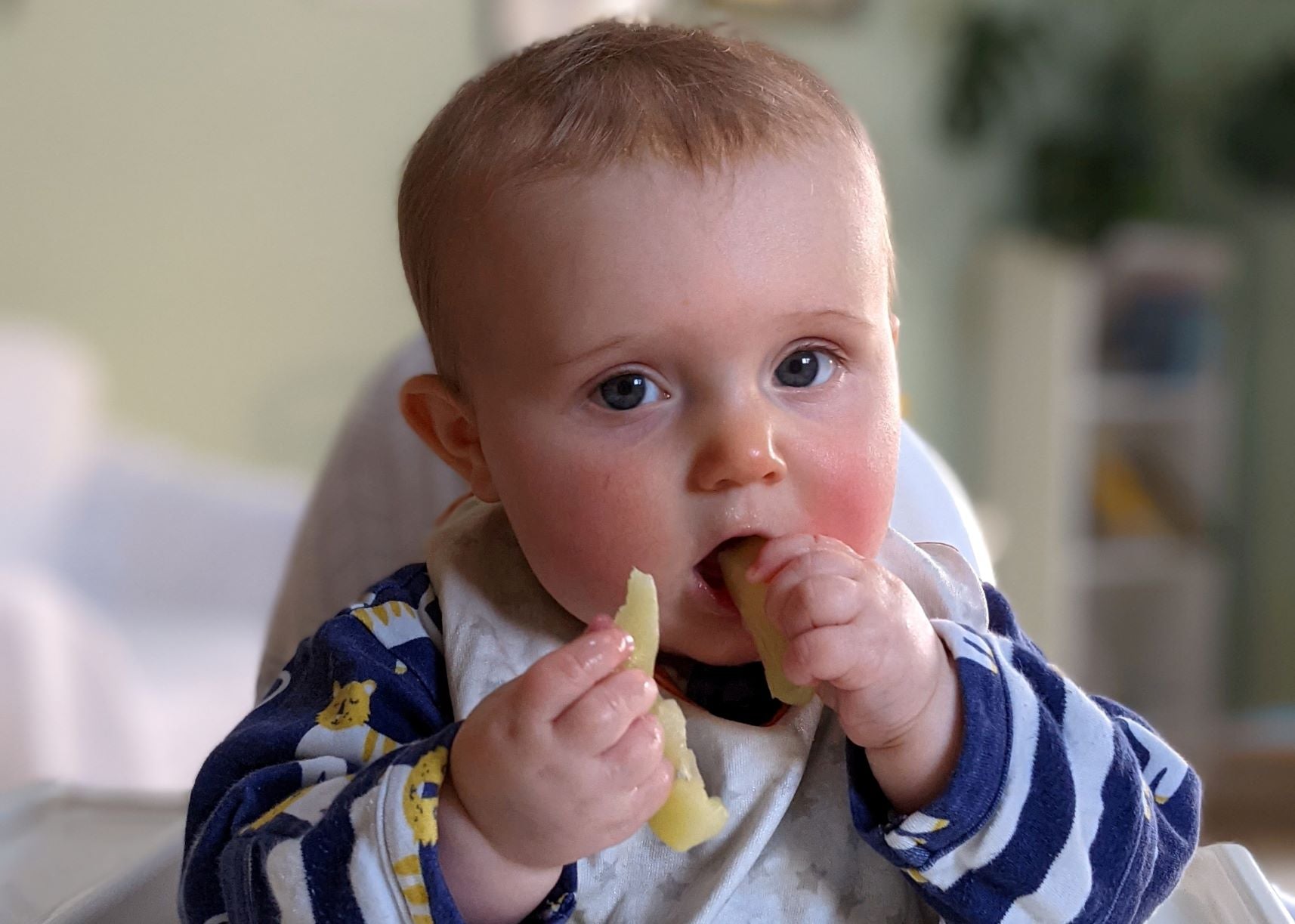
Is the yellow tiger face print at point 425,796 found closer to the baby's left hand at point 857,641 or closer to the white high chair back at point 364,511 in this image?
the baby's left hand at point 857,641

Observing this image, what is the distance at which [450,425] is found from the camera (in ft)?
2.65

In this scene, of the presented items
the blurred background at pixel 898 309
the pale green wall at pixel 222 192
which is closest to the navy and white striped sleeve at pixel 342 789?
the blurred background at pixel 898 309

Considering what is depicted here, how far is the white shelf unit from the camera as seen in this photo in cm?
334

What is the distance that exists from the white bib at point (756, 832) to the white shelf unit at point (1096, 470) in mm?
2734

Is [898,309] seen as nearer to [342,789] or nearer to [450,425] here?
[450,425]

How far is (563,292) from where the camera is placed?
2.21ft

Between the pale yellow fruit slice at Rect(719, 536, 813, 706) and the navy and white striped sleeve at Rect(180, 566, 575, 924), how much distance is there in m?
0.14

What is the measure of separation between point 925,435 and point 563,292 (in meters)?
2.93

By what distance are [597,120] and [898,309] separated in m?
1.82

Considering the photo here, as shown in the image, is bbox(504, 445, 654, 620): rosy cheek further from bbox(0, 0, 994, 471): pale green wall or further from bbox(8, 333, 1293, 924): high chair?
bbox(0, 0, 994, 471): pale green wall

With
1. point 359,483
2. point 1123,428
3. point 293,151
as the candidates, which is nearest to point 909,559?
point 359,483

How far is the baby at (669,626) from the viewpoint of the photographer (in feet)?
1.91

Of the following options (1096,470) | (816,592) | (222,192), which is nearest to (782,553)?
(816,592)

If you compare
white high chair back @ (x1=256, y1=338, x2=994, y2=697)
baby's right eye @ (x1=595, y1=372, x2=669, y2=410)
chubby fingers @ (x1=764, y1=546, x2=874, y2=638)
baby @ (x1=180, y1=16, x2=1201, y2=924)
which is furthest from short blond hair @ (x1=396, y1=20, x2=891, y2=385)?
white high chair back @ (x1=256, y1=338, x2=994, y2=697)
